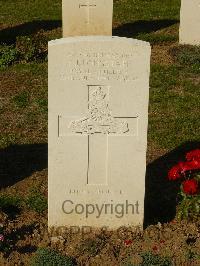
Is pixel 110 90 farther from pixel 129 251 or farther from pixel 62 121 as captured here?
pixel 129 251

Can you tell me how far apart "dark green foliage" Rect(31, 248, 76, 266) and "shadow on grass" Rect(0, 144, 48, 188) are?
1.56 m

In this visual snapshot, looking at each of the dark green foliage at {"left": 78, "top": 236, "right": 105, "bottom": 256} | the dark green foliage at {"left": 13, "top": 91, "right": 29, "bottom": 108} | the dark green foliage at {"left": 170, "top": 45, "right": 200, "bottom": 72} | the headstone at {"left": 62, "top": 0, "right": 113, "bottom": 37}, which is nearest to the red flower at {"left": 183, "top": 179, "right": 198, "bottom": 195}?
the dark green foliage at {"left": 78, "top": 236, "right": 105, "bottom": 256}

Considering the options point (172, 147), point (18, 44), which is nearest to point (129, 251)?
point (172, 147)

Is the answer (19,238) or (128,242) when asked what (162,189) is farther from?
(19,238)

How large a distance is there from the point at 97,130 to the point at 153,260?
4.37ft

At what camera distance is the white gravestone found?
219 inches

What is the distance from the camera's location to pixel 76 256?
19.1ft

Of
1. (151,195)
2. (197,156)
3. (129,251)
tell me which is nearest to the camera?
(129,251)

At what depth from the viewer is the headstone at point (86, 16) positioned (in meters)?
12.7

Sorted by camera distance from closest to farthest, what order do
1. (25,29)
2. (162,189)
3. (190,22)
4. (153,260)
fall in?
(153,260) < (162,189) < (190,22) < (25,29)

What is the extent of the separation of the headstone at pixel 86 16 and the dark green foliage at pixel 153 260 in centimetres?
785

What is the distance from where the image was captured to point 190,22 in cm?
1266

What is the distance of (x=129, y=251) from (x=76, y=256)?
0.52m

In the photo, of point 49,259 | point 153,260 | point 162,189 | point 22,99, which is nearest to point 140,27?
point 22,99
